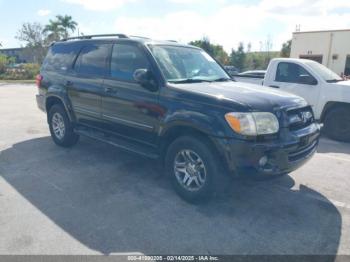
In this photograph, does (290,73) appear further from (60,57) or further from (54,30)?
(54,30)

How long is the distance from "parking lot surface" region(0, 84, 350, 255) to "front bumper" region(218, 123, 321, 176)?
60cm

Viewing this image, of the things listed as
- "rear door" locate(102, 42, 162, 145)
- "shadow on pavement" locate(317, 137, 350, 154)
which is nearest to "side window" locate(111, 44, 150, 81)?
"rear door" locate(102, 42, 162, 145)

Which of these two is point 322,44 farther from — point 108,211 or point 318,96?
point 108,211

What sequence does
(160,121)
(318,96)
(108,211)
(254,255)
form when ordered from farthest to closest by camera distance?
1. (318,96)
2. (160,121)
3. (108,211)
4. (254,255)

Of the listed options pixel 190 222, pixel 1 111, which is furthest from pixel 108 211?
pixel 1 111

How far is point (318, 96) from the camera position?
701cm

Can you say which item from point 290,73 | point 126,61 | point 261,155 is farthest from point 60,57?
point 290,73

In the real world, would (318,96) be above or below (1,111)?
above

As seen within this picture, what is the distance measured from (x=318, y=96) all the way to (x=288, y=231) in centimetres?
472

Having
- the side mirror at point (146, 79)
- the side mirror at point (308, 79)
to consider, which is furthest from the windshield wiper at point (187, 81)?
the side mirror at point (308, 79)

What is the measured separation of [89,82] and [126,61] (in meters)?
0.89

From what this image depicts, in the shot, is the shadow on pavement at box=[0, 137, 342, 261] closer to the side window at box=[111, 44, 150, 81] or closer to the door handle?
the door handle

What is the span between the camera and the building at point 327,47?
2588 cm

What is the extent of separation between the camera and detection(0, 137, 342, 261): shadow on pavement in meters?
2.97
